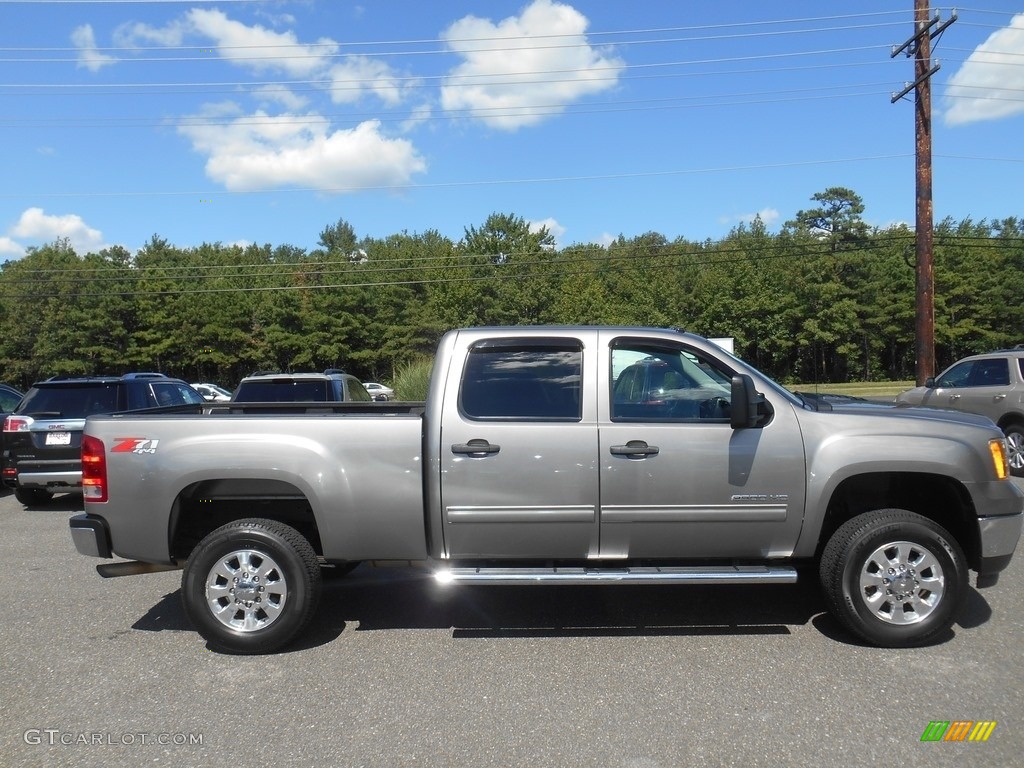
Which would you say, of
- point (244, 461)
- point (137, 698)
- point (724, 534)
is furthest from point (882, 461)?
point (137, 698)

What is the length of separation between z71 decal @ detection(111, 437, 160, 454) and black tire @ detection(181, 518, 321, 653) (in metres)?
0.68

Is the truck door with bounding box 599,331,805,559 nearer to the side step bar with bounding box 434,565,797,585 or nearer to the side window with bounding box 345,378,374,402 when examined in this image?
the side step bar with bounding box 434,565,797,585

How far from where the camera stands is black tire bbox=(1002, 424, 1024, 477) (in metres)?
11.3

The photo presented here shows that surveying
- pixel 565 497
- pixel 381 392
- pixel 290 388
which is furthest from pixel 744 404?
pixel 381 392

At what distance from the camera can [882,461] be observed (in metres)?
4.80

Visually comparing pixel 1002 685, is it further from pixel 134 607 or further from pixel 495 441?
pixel 134 607

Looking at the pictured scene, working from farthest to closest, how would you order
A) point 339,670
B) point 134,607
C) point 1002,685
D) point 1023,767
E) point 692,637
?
point 134,607 < point 692,637 < point 339,670 < point 1002,685 < point 1023,767

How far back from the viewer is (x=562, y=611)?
18.2 ft

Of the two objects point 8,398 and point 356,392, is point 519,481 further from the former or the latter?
point 8,398

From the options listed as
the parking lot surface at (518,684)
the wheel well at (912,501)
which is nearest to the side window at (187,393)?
the parking lot surface at (518,684)

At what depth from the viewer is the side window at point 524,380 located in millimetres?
4984

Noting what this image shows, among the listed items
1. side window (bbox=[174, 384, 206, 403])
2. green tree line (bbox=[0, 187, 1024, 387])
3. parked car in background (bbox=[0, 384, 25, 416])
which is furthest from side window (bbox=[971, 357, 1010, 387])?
green tree line (bbox=[0, 187, 1024, 387])

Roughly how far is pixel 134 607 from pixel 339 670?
7.55 feet

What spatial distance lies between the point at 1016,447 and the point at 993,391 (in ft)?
3.10
